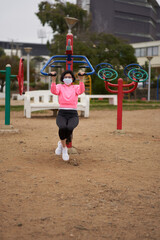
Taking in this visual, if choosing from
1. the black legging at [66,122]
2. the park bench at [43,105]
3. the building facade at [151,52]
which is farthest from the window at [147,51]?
the black legging at [66,122]

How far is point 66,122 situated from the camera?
15.5 ft

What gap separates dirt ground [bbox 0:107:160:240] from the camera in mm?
2518

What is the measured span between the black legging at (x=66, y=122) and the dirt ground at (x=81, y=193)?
397 millimetres

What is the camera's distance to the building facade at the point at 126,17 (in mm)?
59000

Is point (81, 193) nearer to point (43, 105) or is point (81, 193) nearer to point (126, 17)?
point (43, 105)

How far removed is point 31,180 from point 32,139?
121 inches

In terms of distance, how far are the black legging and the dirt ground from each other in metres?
0.40

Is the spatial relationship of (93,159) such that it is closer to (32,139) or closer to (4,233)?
(32,139)

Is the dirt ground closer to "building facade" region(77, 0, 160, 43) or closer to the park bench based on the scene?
the park bench

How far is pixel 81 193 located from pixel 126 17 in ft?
209

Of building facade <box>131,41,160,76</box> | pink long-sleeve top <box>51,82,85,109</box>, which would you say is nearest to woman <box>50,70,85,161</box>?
pink long-sleeve top <box>51,82,85,109</box>

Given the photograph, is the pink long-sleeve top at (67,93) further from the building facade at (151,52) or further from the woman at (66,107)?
the building facade at (151,52)

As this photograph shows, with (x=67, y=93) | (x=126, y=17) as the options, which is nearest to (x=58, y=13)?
(x=126, y=17)

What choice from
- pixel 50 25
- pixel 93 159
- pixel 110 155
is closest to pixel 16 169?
pixel 93 159
